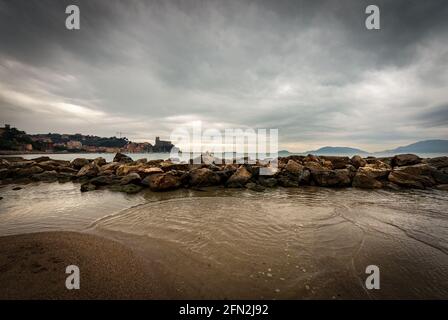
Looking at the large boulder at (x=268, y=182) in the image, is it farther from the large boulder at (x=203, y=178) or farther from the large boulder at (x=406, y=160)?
the large boulder at (x=406, y=160)

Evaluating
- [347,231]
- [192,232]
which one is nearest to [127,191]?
[192,232]

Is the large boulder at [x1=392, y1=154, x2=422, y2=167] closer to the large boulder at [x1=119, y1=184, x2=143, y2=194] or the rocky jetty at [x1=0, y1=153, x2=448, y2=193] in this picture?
the rocky jetty at [x1=0, y1=153, x2=448, y2=193]

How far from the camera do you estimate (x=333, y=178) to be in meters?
13.6

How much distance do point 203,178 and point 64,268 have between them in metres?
9.80

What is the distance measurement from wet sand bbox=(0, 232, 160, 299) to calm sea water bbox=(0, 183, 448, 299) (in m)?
0.42

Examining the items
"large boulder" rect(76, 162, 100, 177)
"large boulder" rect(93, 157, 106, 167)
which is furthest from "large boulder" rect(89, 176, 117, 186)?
"large boulder" rect(93, 157, 106, 167)

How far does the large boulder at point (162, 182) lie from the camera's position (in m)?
11.8

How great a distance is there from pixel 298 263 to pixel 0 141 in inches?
4375

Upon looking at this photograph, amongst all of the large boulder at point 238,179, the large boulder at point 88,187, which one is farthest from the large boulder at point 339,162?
the large boulder at point 88,187

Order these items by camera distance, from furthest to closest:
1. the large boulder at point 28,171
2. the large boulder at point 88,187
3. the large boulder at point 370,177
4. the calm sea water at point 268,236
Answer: the large boulder at point 28,171, the large boulder at point 370,177, the large boulder at point 88,187, the calm sea water at point 268,236

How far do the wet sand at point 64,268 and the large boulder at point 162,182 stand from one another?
6762 millimetres

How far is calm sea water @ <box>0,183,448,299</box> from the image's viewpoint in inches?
135

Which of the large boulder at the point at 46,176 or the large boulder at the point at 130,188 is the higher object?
the large boulder at the point at 46,176
